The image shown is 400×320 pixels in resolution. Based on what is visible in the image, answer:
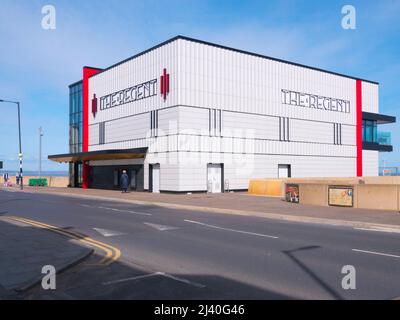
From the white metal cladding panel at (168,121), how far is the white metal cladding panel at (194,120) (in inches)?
18.0

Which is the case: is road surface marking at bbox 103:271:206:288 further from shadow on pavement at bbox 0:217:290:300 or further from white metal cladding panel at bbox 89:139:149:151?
white metal cladding panel at bbox 89:139:149:151

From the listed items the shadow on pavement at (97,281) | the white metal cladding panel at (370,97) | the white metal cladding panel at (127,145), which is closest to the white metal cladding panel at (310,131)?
the white metal cladding panel at (370,97)

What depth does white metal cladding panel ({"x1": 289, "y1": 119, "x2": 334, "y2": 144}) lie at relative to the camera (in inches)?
1587

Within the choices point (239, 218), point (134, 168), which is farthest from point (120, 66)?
point (239, 218)

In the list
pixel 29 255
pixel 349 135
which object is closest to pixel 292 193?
pixel 29 255

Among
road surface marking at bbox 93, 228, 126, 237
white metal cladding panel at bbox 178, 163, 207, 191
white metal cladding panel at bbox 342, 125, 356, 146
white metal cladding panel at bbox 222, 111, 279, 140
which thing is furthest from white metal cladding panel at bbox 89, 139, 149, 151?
road surface marking at bbox 93, 228, 126, 237

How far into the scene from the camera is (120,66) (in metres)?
39.8

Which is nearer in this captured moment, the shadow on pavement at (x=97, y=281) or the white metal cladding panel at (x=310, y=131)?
the shadow on pavement at (x=97, y=281)

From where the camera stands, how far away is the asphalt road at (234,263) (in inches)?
255

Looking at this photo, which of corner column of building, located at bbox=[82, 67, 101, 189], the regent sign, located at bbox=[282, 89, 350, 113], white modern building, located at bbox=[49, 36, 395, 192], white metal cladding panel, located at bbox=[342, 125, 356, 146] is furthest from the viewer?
corner column of building, located at bbox=[82, 67, 101, 189]

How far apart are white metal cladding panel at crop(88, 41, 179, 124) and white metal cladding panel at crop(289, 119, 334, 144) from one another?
43.5ft

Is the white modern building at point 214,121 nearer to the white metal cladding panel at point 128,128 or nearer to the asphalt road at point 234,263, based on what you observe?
the white metal cladding panel at point 128,128

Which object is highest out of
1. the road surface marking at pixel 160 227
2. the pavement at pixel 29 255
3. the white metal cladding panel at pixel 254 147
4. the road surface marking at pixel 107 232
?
the white metal cladding panel at pixel 254 147
